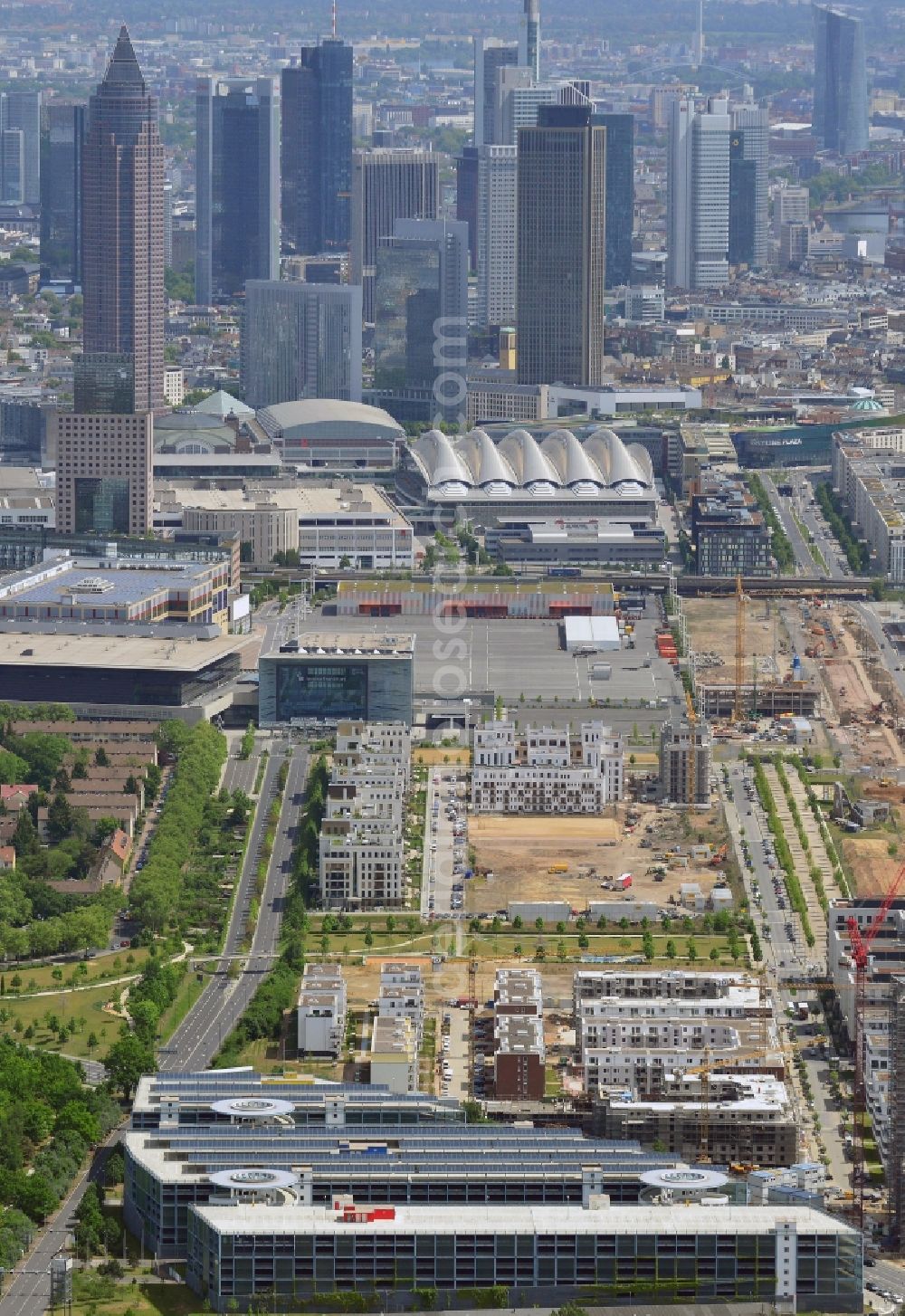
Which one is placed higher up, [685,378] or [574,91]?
[574,91]

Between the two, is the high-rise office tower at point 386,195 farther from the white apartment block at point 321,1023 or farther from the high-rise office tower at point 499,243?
the white apartment block at point 321,1023

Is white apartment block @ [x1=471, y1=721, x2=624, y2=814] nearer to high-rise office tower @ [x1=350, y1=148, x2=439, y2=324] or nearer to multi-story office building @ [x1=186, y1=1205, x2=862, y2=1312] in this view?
multi-story office building @ [x1=186, y1=1205, x2=862, y2=1312]

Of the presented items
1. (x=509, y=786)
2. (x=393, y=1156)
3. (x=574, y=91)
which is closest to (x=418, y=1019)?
(x=393, y=1156)

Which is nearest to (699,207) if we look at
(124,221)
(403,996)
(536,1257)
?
(124,221)

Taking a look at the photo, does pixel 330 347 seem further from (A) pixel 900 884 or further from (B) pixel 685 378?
(A) pixel 900 884

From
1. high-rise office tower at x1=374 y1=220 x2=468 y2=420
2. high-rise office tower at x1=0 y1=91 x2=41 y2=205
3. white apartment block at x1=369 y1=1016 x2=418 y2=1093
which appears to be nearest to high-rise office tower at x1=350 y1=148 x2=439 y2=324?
high-rise office tower at x1=374 y1=220 x2=468 y2=420

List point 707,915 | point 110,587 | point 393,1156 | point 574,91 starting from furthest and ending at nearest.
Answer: point 574,91, point 110,587, point 707,915, point 393,1156

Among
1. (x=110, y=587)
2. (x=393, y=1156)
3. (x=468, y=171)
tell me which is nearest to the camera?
(x=393, y=1156)
